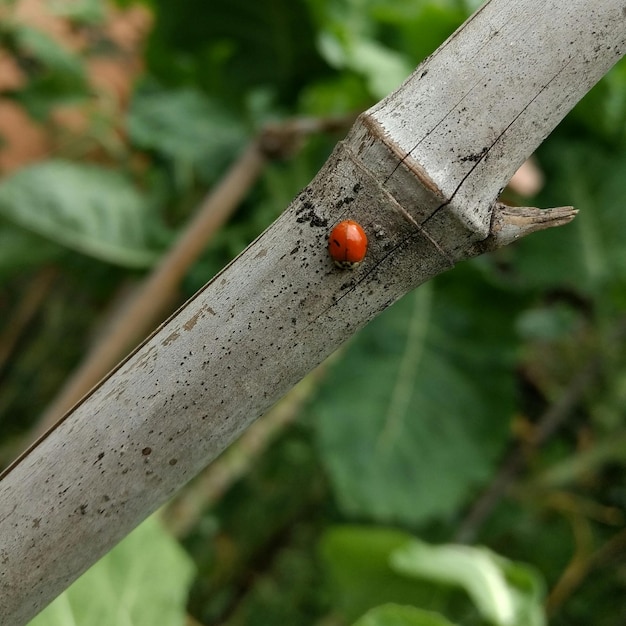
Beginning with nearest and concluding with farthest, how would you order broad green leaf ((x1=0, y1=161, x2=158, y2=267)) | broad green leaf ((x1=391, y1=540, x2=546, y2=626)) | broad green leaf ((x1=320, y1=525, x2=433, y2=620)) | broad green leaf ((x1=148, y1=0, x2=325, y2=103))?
broad green leaf ((x1=391, y1=540, x2=546, y2=626)), broad green leaf ((x1=320, y1=525, x2=433, y2=620)), broad green leaf ((x1=0, y1=161, x2=158, y2=267)), broad green leaf ((x1=148, y1=0, x2=325, y2=103))

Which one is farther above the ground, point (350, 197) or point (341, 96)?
point (341, 96)

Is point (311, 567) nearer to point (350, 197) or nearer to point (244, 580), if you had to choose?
point (244, 580)

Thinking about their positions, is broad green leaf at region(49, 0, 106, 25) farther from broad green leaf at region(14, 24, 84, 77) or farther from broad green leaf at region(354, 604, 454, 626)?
broad green leaf at region(354, 604, 454, 626)

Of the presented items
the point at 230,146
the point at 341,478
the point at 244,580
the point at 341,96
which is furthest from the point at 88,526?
the point at 244,580

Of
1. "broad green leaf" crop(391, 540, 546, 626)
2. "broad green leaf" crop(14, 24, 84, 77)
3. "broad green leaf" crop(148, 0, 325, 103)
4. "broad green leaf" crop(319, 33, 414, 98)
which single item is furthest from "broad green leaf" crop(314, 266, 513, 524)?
"broad green leaf" crop(14, 24, 84, 77)

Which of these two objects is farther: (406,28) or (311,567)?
(311,567)
